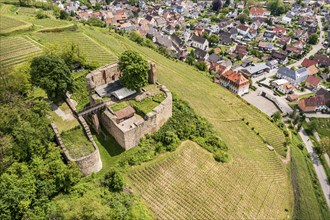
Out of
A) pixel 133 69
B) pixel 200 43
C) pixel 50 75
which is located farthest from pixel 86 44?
pixel 200 43

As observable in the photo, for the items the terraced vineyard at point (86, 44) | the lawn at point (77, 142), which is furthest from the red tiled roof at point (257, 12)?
the lawn at point (77, 142)

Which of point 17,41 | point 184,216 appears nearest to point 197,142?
point 184,216

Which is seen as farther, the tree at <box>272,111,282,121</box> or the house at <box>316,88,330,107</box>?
the house at <box>316,88,330,107</box>

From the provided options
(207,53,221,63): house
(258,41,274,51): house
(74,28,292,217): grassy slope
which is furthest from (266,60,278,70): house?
(74,28,292,217): grassy slope

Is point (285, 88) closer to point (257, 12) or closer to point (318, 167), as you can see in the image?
point (318, 167)

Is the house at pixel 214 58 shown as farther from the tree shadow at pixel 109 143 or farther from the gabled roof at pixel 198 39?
the tree shadow at pixel 109 143

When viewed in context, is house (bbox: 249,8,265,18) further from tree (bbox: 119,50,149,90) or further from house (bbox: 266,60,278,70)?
tree (bbox: 119,50,149,90)

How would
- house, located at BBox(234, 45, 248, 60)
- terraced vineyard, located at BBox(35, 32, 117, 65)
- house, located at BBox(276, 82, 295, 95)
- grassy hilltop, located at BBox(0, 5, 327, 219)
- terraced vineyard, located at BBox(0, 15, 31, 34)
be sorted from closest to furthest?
grassy hilltop, located at BBox(0, 5, 327, 219) < terraced vineyard, located at BBox(35, 32, 117, 65) < terraced vineyard, located at BBox(0, 15, 31, 34) < house, located at BBox(276, 82, 295, 95) < house, located at BBox(234, 45, 248, 60)
